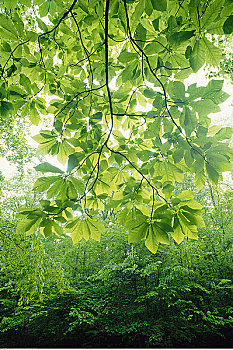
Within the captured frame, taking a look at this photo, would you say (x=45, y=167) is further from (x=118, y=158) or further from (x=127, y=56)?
(x=127, y=56)

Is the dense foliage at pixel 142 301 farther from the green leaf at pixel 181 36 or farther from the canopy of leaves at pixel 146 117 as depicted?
the green leaf at pixel 181 36

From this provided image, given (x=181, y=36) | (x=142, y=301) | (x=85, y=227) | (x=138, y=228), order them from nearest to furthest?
(x=181, y=36)
(x=138, y=228)
(x=85, y=227)
(x=142, y=301)

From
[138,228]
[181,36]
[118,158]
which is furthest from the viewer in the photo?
[118,158]

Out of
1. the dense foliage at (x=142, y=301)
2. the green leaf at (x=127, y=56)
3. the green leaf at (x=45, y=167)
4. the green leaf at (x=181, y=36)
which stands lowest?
the dense foliage at (x=142, y=301)

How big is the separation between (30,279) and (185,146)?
3032mm

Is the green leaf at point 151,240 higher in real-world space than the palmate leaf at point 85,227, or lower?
lower

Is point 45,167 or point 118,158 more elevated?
point 118,158

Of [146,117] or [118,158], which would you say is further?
[118,158]

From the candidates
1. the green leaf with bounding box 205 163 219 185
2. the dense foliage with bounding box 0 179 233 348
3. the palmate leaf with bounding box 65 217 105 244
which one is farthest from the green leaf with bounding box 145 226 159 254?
the dense foliage with bounding box 0 179 233 348

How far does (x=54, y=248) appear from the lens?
6480 millimetres

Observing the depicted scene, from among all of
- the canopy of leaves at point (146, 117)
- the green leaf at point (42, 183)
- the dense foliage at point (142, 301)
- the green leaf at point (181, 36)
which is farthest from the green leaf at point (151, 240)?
the dense foliage at point (142, 301)

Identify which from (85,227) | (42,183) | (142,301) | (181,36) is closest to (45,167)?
(42,183)

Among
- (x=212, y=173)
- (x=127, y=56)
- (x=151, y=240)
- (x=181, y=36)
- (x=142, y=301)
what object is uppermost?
(x=127, y=56)

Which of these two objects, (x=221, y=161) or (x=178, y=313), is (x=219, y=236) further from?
(x=221, y=161)
